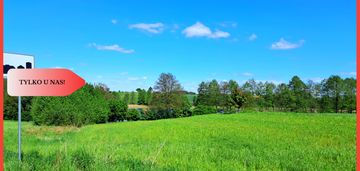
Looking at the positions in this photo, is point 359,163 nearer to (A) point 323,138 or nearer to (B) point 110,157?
(B) point 110,157

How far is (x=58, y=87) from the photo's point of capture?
4.10 metres

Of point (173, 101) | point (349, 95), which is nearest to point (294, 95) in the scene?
point (349, 95)

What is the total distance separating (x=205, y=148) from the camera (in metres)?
7.95

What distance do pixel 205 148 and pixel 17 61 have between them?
4374 millimetres

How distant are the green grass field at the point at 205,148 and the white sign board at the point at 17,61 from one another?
1.34m

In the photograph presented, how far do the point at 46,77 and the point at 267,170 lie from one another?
3.54 metres

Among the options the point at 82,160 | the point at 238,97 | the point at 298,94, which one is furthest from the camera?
the point at 238,97

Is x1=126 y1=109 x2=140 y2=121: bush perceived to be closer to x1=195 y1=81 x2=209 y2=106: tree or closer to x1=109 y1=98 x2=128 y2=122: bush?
x1=109 y1=98 x2=128 y2=122: bush

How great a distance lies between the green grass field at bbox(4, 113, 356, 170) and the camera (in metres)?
5.47

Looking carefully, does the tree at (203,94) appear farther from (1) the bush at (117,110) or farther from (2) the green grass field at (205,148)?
(1) the bush at (117,110)

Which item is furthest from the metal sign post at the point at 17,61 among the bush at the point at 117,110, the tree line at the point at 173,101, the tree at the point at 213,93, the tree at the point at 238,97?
the tree at the point at 238,97

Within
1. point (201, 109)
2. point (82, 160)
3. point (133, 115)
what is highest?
point (201, 109)

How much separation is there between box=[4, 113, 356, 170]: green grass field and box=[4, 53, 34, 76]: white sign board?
1.34 m

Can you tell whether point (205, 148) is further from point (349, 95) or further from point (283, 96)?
point (283, 96)
